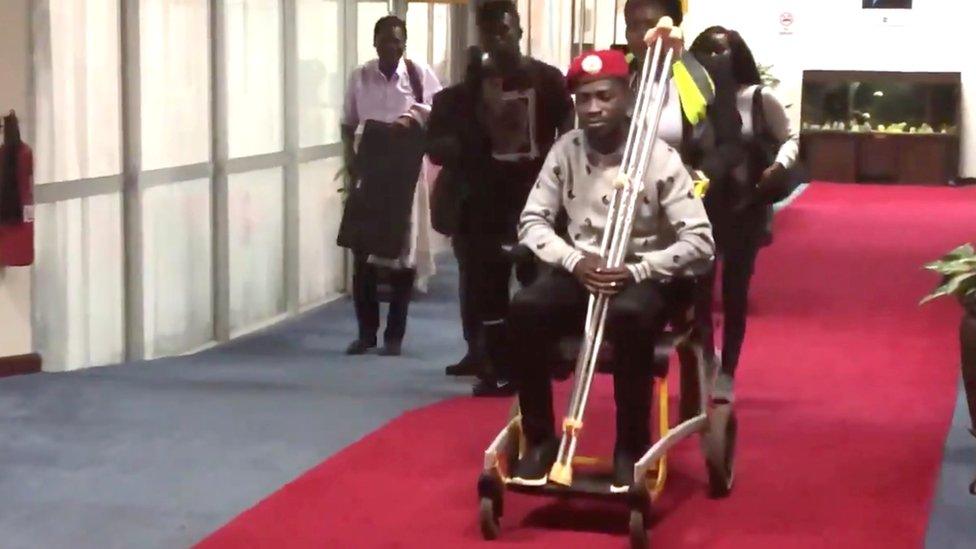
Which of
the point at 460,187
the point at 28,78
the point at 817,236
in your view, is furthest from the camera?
the point at 817,236

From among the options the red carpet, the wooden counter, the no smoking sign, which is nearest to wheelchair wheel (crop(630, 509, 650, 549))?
the red carpet

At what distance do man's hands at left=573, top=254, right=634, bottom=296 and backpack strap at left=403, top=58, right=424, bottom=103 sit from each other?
310 centimetres

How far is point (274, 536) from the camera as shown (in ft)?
13.0

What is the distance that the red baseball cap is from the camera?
4.11 metres

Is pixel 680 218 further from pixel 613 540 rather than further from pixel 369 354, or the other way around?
pixel 369 354

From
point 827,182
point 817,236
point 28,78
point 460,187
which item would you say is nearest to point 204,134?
point 28,78

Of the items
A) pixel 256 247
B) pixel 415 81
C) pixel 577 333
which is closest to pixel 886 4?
pixel 256 247

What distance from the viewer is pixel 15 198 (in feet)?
19.1

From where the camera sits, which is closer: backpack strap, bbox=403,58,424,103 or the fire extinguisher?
the fire extinguisher

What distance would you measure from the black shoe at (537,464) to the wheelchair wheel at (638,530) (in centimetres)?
25

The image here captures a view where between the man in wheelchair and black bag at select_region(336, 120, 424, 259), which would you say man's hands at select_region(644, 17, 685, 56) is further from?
black bag at select_region(336, 120, 424, 259)

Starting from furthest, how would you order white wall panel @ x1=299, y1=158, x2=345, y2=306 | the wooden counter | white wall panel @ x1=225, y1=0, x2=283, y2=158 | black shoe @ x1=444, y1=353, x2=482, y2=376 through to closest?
the wooden counter
white wall panel @ x1=299, y1=158, x2=345, y2=306
white wall panel @ x1=225, y1=0, x2=283, y2=158
black shoe @ x1=444, y1=353, x2=482, y2=376

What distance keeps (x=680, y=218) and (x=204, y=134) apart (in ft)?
12.2

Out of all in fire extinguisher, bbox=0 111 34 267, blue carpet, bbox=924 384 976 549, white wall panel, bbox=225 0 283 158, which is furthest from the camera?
white wall panel, bbox=225 0 283 158
